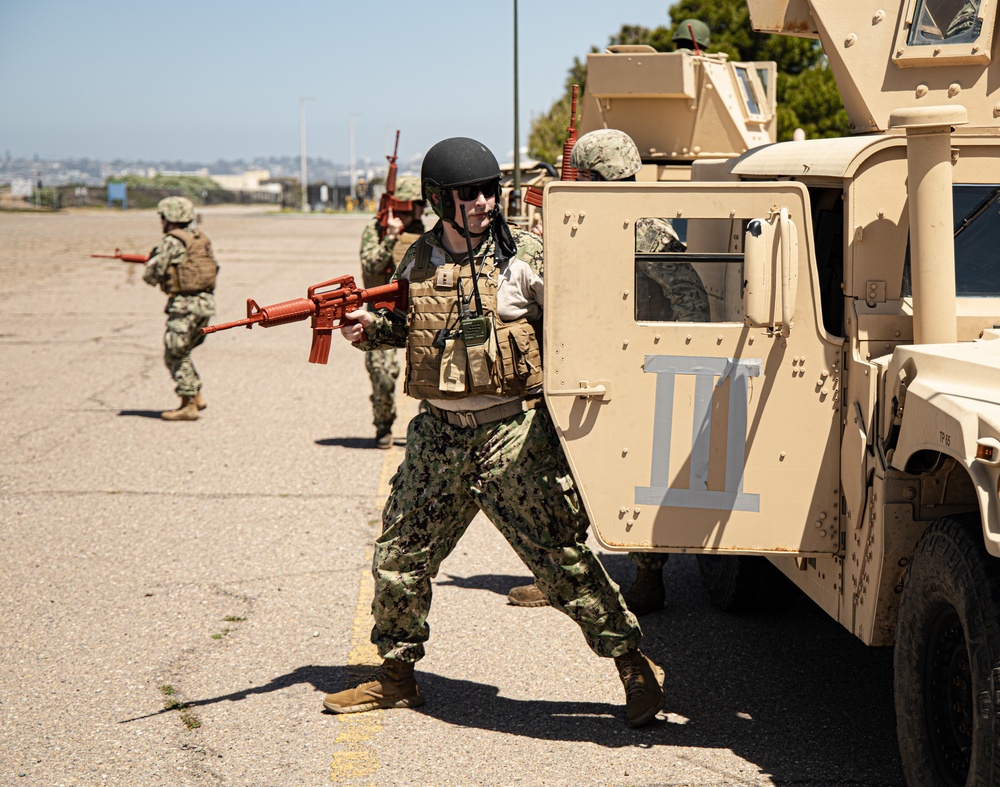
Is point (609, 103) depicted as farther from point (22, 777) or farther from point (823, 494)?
point (22, 777)

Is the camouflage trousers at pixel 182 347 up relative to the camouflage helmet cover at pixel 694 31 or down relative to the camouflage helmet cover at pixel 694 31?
down

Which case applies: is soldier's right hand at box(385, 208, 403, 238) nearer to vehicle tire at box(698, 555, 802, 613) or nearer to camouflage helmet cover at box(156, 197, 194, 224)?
camouflage helmet cover at box(156, 197, 194, 224)

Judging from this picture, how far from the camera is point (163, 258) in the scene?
10344mm

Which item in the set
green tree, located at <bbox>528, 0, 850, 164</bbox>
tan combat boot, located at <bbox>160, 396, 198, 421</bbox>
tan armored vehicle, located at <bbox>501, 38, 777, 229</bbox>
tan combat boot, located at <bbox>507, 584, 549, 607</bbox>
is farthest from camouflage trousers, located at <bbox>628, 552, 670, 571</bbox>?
green tree, located at <bbox>528, 0, 850, 164</bbox>

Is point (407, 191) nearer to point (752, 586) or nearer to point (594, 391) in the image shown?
point (752, 586)

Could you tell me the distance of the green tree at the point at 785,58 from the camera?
78.2 ft

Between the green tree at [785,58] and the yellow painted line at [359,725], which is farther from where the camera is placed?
the green tree at [785,58]

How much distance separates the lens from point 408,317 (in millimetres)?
4359

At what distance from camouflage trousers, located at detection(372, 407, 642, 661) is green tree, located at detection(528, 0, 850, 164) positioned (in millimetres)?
18012

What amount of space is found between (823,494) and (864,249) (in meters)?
0.80

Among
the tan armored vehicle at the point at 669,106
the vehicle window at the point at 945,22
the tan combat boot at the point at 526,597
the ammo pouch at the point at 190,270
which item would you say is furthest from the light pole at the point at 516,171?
the vehicle window at the point at 945,22

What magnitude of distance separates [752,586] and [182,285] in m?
6.48

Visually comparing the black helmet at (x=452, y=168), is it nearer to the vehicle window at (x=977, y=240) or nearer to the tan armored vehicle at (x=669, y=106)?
the vehicle window at (x=977, y=240)

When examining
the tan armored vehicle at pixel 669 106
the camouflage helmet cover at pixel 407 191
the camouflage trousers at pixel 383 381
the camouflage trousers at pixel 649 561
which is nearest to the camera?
the camouflage trousers at pixel 649 561
